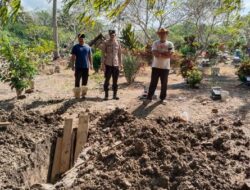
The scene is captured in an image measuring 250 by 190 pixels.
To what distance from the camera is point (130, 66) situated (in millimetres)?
14719

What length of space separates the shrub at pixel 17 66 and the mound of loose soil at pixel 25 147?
2058 millimetres

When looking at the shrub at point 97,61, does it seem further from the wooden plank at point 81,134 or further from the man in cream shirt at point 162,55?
the wooden plank at point 81,134

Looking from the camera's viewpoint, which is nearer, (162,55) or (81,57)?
(162,55)

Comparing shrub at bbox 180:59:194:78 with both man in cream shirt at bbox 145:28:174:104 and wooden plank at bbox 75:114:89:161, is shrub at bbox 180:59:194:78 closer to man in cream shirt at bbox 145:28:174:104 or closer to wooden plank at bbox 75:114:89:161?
man in cream shirt at bbox 145:28:174:104

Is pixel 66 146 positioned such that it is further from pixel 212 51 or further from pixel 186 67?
pixel 212 51

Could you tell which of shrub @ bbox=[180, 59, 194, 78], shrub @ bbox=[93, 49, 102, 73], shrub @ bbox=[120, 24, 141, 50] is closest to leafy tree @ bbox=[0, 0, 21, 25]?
shrub @ bbox=[180, 59, 194, 78]

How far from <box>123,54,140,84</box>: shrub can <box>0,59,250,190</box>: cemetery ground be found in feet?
13.3

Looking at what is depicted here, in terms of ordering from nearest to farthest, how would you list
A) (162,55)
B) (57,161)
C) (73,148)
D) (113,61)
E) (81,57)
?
(57,161) < (73,148) < (162,55) < (113,61) < (81,57)

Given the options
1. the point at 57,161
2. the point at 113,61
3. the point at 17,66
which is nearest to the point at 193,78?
the point at 113,61

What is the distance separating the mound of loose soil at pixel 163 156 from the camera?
5660mm

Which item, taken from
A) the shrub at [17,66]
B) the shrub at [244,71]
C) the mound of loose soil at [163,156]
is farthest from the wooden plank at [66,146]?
the shrub at [244,71]

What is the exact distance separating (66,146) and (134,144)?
1.60m

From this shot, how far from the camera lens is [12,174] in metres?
6.42

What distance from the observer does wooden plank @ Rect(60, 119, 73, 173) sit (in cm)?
768
